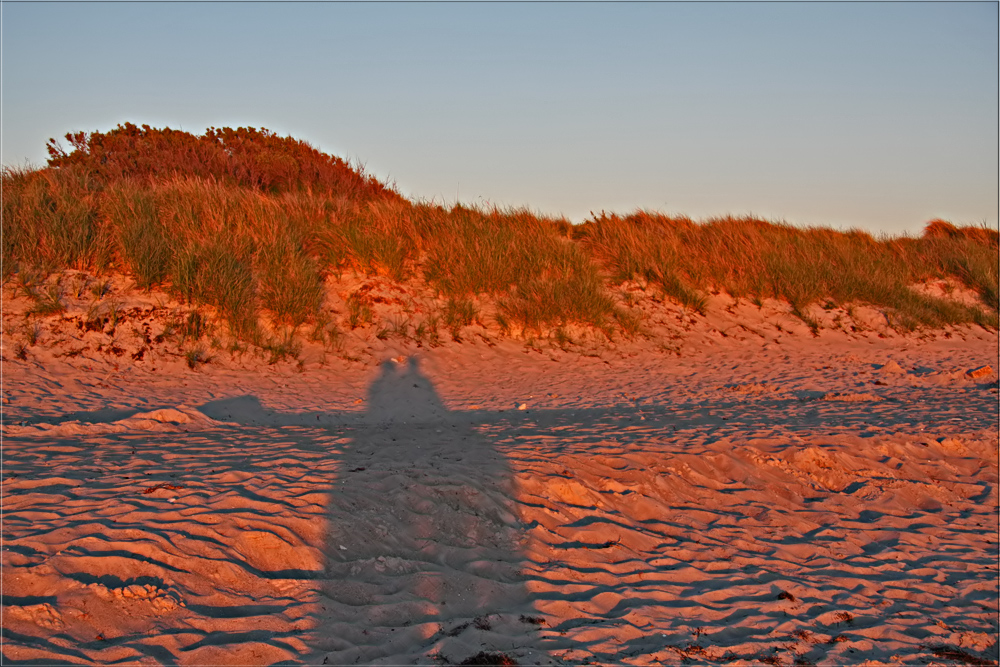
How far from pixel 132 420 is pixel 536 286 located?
6116mm

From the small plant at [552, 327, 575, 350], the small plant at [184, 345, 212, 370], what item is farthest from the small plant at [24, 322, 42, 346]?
the small plant at [552, 327, 575, 350]

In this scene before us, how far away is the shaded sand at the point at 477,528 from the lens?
301 cm

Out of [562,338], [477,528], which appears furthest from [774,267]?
[477,528]

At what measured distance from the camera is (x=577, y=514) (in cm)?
445

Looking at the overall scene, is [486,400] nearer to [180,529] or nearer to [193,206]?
[180,529]

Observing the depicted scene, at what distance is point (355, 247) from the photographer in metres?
10.5

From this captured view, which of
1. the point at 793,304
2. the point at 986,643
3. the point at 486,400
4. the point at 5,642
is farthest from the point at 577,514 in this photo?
the point at 793,304

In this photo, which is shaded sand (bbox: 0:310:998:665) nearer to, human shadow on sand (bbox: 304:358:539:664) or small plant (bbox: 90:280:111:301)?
human shadow on sand (bbox: 304:358:539:664)

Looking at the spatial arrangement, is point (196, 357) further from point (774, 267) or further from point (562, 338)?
point (774, 267)

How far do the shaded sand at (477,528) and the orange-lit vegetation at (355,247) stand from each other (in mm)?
1724

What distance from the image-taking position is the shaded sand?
301 centimetres

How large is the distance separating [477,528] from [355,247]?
277 inches

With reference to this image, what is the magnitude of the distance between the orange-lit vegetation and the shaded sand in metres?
1.72

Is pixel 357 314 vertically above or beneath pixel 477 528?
above
